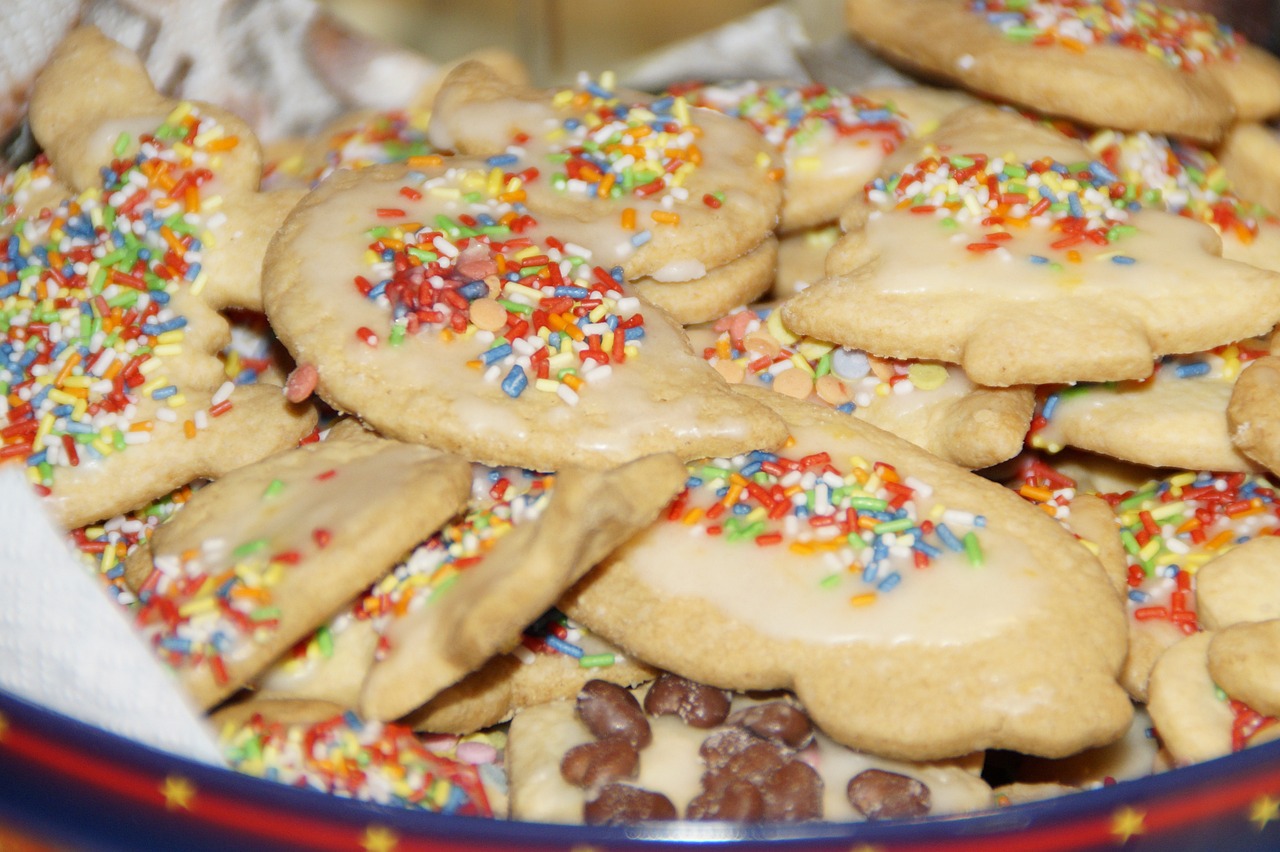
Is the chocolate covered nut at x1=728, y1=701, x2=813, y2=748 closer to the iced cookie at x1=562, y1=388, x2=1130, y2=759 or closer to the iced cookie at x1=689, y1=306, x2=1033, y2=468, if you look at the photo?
the iced cookie at x1=562, y1=388, x2=1130, y2=759

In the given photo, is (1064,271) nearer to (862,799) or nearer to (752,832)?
(862,799)

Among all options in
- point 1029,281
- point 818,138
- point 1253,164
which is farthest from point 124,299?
point 1253,164

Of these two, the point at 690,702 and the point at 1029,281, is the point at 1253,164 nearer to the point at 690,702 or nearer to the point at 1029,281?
the point at 1029,281

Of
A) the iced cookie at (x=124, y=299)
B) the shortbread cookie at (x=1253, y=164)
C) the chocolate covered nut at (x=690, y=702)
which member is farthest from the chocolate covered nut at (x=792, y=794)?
the shortbread cookie at (x=1253, y=164)

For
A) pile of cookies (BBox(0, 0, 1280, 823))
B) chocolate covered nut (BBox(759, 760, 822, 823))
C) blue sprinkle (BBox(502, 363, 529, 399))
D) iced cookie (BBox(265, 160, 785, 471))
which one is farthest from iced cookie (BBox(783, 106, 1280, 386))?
chocolate covered nut (BBox(759, 760, 822, 823))

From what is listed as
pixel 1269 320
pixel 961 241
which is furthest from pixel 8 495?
pixel 1269 320

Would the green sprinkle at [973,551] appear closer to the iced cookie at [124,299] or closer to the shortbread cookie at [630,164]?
the shortbread cookie at [630,164]
